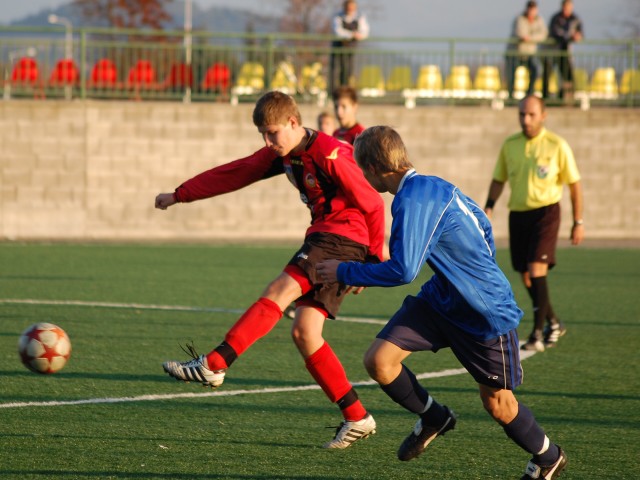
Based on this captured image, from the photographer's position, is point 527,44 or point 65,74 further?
point 527,44

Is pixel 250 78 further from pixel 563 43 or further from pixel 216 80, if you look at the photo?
pixel 563 43

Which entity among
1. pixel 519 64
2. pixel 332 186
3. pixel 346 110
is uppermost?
pixel 519 64

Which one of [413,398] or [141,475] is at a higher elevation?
[413,398]

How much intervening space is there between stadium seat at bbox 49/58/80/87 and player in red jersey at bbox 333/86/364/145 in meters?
11.0

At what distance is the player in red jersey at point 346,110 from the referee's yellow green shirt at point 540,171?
1.62 meters

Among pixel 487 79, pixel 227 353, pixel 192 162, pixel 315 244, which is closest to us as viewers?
pixel 227 353

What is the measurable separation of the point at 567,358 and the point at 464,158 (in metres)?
12.8

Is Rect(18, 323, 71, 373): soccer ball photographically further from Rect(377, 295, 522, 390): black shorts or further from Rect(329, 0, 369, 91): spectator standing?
Rect(329, 0, 369, 91): spectator standing

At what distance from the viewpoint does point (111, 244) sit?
18312 mm

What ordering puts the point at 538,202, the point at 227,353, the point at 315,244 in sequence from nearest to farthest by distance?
the point at 227,353
the point at 315,244
the point at 538,202

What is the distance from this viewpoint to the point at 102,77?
20.0 m

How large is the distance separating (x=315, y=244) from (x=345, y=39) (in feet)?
50.5

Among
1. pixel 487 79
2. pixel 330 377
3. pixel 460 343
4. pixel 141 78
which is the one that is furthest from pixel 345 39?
pixel 460 343

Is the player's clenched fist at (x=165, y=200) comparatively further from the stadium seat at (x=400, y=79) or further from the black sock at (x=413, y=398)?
the stadium seat at (x=400, y=79)
